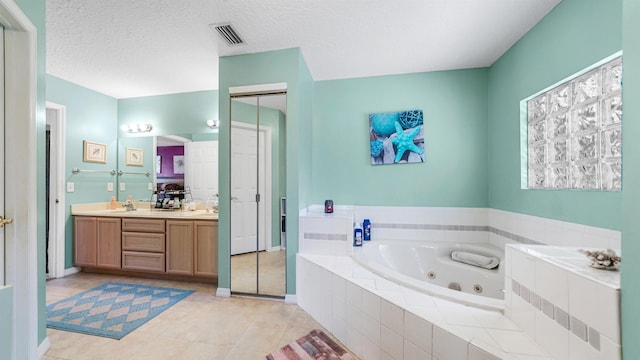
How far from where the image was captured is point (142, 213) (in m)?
2.94

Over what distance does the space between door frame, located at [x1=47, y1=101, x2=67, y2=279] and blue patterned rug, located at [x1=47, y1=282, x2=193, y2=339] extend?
76 centimetres

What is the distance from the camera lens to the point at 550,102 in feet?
6.25

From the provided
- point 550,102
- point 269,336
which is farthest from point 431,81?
point 269,336

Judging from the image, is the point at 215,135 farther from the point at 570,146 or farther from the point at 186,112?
the point at 570,146

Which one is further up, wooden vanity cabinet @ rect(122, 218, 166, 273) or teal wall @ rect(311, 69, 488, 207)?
teal wall @ rect(311, 69, 488, 207)

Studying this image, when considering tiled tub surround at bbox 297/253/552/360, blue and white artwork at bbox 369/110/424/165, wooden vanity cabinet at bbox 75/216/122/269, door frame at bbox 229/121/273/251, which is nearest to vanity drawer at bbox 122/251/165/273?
wooden vanity cabinet at bbox 75/216/122/269

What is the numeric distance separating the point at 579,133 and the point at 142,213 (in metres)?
4.10

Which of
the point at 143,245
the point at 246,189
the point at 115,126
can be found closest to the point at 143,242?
the point at 143,245

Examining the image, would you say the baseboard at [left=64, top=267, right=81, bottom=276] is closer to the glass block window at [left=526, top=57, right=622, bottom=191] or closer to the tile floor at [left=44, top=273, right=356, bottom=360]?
the tile floor at [left=44, top=273, right=356, bottom=360]

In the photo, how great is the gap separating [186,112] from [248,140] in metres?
1.49

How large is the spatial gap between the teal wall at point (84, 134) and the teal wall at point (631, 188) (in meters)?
4.45

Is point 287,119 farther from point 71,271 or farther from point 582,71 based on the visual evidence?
point 71,271

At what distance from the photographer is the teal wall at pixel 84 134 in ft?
9.73

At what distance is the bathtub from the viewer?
2062 mm
